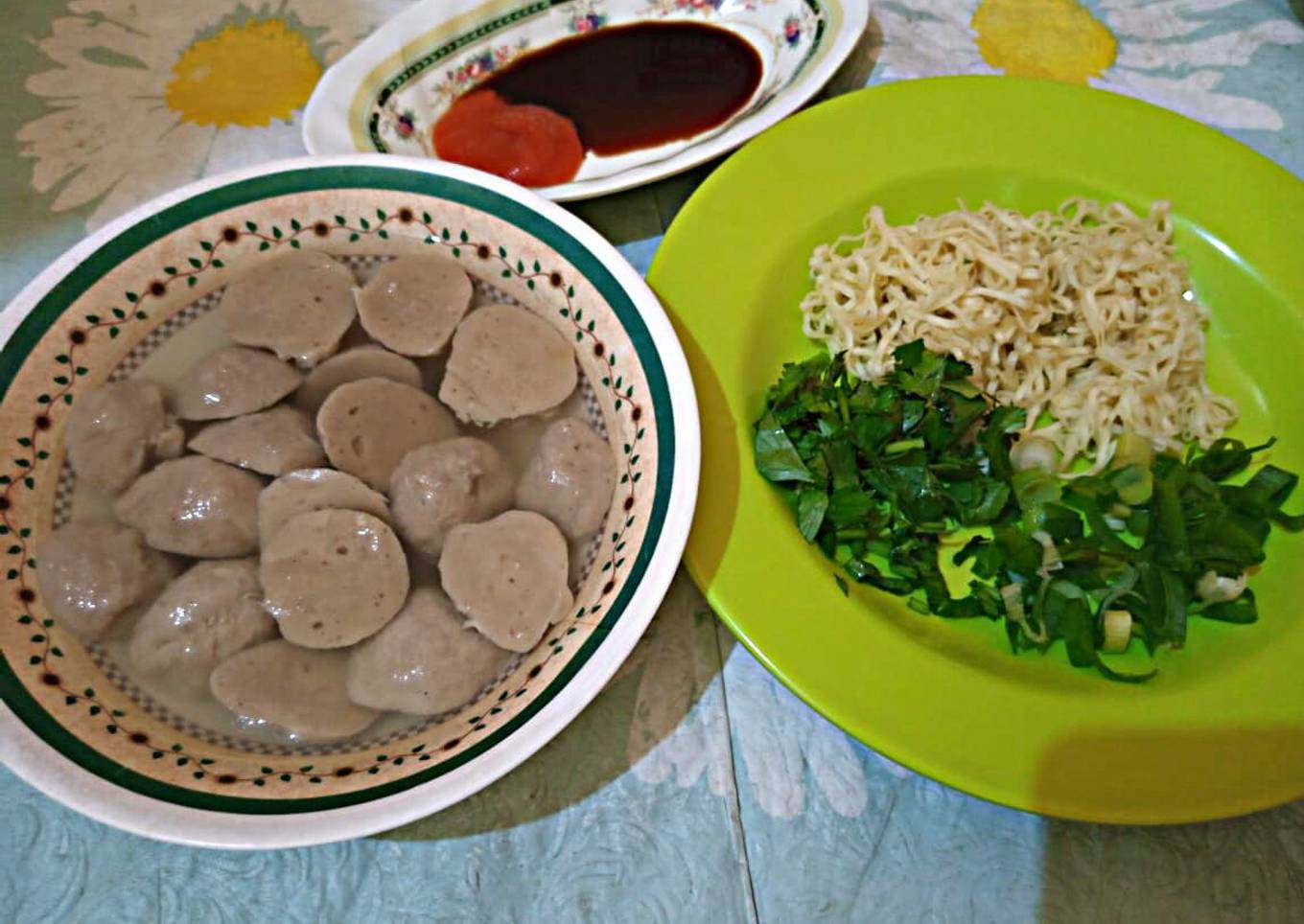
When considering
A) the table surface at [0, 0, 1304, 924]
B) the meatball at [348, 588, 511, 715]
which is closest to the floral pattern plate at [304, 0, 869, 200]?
the meatball at [348, 588, 511, 715]

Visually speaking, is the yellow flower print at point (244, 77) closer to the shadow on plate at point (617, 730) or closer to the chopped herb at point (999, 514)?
the chopped herb at point (999, 514)

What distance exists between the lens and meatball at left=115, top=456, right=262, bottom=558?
52.3 inches

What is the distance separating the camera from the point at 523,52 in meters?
2.21

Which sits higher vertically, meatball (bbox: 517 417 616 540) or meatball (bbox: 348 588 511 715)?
meatball (bbox: 517 417 616 540)

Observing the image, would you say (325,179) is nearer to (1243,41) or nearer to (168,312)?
(168,312)

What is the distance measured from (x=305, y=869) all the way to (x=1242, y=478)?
186 centimetres

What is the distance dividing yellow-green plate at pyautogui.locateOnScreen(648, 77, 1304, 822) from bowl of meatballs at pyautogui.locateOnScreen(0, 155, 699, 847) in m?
0.21

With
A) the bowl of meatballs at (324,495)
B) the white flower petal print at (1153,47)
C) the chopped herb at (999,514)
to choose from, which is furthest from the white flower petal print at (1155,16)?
the bowl of meatballs at (324,495)

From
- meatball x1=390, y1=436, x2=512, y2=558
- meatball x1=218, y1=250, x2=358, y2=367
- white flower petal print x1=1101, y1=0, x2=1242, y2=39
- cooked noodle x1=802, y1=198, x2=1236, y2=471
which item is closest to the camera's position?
meatball x1=390, y1=436, x2=512, y2=558

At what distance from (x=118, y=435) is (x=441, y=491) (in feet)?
1.78

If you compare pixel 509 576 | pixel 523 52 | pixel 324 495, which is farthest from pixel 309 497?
pixel 523 52

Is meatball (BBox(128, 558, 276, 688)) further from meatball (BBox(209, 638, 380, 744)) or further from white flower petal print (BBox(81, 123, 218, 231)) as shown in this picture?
white flower petal print (BBox(81, 123, 218, 231))

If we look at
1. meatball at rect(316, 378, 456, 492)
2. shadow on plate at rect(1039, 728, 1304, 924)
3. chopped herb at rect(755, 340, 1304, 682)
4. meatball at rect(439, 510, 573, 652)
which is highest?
meatball at rect(316, 378, 456, 492)

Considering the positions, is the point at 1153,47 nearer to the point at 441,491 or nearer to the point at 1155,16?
the point at 1155,16
